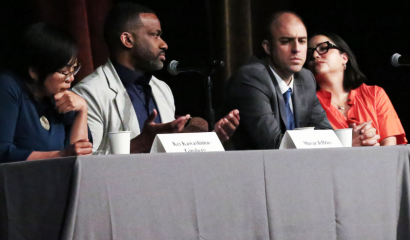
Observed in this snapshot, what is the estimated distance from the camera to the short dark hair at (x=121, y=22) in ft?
8.96

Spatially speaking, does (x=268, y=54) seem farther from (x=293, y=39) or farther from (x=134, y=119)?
(x=134, y=119)

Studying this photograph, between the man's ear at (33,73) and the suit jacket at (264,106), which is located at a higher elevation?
the man's ear at (33,73)

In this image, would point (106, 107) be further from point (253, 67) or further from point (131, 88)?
point (253, 67)

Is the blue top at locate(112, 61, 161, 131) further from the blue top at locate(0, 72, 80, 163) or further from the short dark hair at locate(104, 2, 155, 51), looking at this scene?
the blue top at locate(0, 72, 80, 163)

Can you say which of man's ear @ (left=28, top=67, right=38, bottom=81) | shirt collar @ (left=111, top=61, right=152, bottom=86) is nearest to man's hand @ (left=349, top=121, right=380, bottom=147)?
shirt collar @ (left=111, top=61, right=152, bottom=86)

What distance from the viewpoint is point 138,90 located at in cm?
260

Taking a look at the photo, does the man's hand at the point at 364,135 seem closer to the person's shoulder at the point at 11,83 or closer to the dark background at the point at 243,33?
the dark background at the point at 243,33

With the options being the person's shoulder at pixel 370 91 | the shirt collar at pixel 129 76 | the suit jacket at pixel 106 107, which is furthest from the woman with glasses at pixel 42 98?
the person's shoulder at pixel 370 91

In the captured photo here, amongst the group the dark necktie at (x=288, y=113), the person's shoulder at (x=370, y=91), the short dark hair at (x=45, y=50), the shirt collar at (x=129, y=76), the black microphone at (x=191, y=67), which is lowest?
the person's shoulder at (x=370, y=91)

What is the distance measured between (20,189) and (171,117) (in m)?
1.31

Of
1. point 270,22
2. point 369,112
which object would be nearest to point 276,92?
point 270,22

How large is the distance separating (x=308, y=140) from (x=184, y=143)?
16.3 inches

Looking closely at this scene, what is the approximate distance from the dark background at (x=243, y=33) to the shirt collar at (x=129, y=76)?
59cm

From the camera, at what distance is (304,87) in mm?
2928
